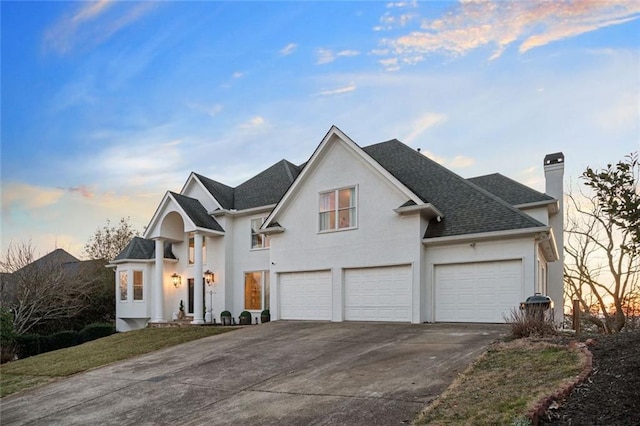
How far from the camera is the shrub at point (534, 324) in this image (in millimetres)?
9984

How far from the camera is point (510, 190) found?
19.5 m

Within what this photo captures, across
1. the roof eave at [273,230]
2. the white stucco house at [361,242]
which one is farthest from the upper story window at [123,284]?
the roof eave at [273,230]

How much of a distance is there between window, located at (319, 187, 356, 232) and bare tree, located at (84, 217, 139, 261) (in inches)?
923

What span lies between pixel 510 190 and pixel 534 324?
10621 millimetres

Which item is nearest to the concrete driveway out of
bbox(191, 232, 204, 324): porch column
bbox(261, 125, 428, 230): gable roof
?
bbox(261, 125, 428, 230): gable roof

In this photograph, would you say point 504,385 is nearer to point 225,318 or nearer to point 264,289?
point 264,289

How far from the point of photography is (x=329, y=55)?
15.5 m

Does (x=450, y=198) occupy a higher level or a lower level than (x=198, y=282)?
higher

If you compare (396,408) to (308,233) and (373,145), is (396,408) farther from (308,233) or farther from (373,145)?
(373,145)

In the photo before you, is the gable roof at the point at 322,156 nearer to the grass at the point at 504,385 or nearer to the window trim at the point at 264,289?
the window trim at the point at 264,289

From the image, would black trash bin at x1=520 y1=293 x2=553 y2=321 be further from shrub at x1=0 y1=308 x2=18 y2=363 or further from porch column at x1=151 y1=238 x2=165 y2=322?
shrub at x1=0 y1=308 x2=18 y2=363

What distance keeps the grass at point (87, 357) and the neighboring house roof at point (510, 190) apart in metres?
12.6

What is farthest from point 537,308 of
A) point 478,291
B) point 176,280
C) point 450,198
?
point 176,280

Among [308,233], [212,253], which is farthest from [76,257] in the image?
[308,233]
